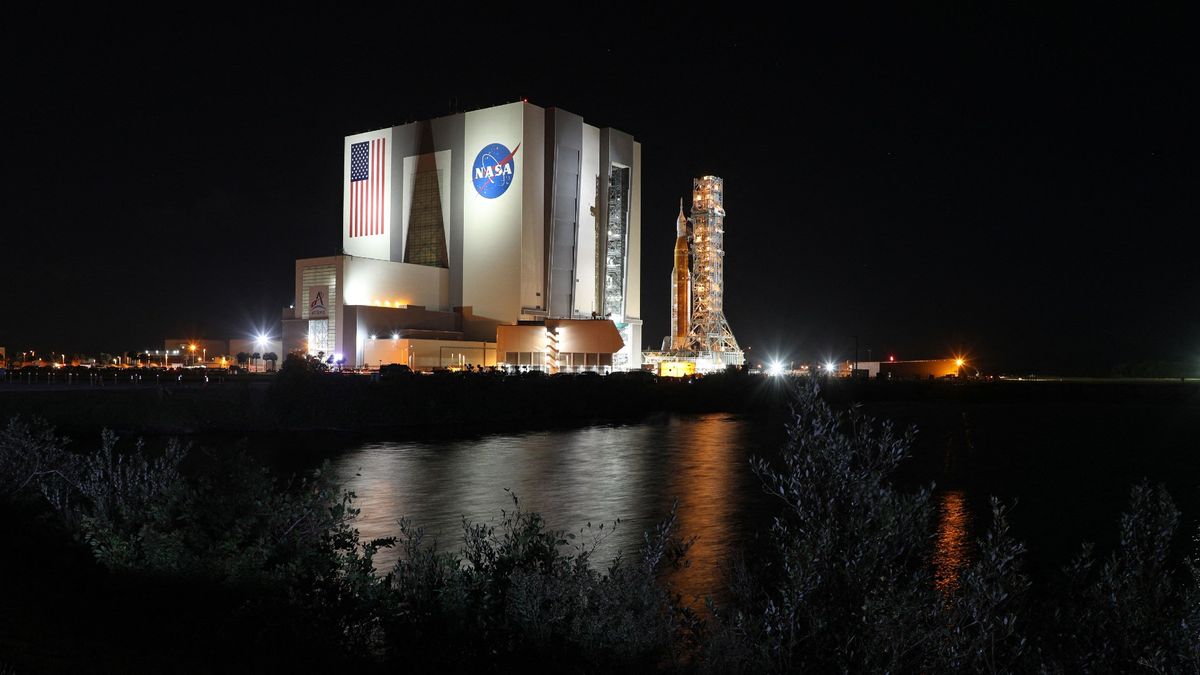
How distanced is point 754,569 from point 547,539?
2.10m

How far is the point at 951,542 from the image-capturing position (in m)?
19.1

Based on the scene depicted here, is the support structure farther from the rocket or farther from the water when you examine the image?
the water

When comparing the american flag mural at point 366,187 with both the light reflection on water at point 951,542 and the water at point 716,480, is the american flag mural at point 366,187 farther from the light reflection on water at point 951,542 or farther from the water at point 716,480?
the light reflection on water at point 951,542

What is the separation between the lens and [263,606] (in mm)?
8930

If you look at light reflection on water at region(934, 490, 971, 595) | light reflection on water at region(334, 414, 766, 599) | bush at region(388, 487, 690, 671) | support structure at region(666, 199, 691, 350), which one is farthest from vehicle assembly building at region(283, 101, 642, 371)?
bush at region(388, 487, 690, 671)

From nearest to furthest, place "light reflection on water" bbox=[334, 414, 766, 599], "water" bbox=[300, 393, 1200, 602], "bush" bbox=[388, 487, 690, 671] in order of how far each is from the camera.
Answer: "bush" bbox=[388, 487, 690, 671] → "water" bbox=[300, 393, 1200, 602] → "light reflection on water" bbox=[334, 414, 766, 599]

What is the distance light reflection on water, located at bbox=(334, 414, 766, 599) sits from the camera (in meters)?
19.9

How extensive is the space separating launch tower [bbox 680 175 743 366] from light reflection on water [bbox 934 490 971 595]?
230 ft

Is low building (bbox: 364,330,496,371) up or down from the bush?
up

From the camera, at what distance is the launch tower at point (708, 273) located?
314ft

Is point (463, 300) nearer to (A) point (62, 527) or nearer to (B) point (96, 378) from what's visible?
(B) point (96, 378)

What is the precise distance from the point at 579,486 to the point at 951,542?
12663 mm

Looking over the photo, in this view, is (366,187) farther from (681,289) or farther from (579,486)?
(579,486)

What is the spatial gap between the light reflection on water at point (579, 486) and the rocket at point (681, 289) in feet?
161
